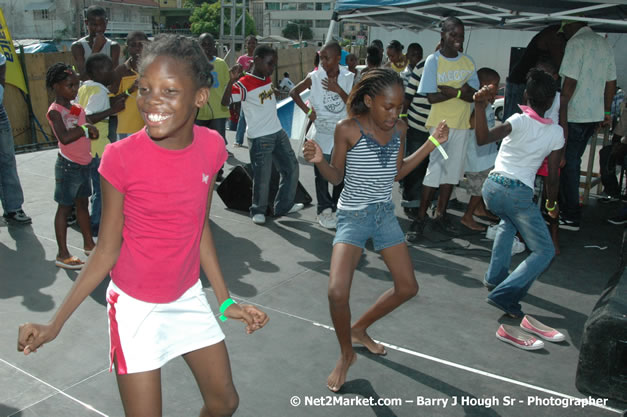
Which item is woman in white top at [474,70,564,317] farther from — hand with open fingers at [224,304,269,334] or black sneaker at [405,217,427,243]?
hand with open fingers at [224,304,269,334]

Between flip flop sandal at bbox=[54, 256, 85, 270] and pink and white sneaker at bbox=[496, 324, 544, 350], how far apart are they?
12.0 feet

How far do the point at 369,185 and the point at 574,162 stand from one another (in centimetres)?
399

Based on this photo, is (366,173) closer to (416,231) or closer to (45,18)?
(416,231)

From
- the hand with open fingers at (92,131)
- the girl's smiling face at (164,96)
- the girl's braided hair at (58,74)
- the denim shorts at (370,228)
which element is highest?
the girl's smiling face at (164,96)

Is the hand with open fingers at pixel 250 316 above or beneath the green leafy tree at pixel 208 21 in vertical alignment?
beneath

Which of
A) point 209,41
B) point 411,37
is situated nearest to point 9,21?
point 411,37

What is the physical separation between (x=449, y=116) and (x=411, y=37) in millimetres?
18611

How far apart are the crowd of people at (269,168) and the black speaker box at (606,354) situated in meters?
1.25

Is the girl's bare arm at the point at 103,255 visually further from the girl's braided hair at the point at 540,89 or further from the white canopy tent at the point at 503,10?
the white canopy tent at the point at 503,10

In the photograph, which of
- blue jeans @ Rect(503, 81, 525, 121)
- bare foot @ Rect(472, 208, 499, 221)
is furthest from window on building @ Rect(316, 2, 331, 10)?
bare foot @ Rect(472, 208, 499, 221)

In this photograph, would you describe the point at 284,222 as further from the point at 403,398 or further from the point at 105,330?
the point at 403,398

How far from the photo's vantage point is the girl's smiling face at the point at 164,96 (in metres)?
2.29

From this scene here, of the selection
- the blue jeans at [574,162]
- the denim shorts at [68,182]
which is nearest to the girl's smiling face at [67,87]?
the denim shorts at [68,182]

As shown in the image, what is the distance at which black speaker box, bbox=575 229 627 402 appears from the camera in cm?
206
